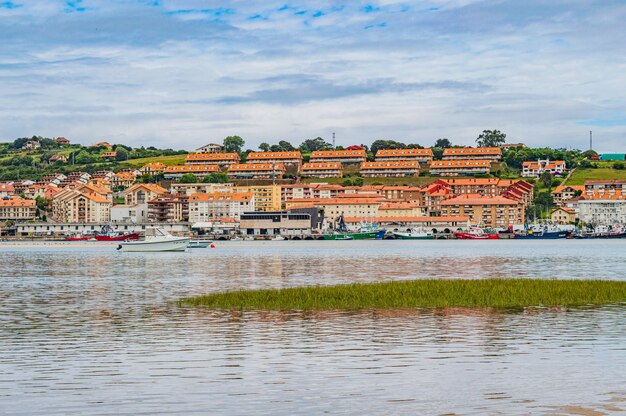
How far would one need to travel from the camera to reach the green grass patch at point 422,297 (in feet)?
106

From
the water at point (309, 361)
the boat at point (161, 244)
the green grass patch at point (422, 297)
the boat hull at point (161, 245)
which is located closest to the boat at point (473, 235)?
the boat at point (161, 244)

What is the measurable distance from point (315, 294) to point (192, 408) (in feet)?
63.3

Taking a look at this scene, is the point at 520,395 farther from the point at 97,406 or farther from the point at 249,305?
the point at 249,305

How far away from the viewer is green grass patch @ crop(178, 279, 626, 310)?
106ft

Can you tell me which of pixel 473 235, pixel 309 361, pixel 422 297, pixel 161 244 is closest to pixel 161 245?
pixel 161 244

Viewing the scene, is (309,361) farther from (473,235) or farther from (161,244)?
(473,235)

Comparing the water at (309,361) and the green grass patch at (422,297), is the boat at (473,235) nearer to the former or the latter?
the green grass patch at (422,297)

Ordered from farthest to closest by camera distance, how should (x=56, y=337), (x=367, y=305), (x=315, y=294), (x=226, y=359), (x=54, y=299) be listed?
(x=54, y=299), (x=315, y=294), (x=367, y=305), (x=56, y=337), (x=226, y=359)

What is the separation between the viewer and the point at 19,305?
116 feet

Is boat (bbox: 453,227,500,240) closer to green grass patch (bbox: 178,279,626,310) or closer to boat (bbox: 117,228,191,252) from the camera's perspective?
boat (bbox: 117,228,191,252)

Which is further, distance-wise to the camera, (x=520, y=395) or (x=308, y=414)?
(x=520, y=395)

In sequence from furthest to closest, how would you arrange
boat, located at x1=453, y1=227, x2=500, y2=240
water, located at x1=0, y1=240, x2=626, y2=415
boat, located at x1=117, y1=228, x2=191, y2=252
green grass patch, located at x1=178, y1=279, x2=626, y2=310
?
boat, located at x1=453, y1=227, x2=500, y2=240 < boat, located at x1=117, y1=228, x2=191, y2=252 < green grass patch, located at x1=178, y1=279, x2=626, y2=310 < water, located at x1=0, y1=240, x2=626, y2=415

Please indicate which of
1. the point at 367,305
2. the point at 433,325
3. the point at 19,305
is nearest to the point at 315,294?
the point at 367,305

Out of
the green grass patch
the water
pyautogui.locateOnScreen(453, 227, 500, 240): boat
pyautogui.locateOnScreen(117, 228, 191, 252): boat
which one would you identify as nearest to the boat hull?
pyautogui.locateOnScreen(117, 228, 191, 252): boat
